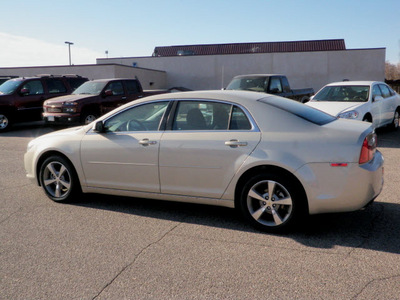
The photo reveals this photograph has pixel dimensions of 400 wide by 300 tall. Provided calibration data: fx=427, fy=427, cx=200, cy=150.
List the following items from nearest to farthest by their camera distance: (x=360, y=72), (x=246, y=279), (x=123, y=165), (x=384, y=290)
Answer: (x=384, y=290) < (x=246, y=279) < (x=123, y=165) < (x=360, y=72)

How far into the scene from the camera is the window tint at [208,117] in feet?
15.5

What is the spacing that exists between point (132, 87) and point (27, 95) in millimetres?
3716

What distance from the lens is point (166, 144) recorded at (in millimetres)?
4918

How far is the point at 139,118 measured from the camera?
541 cm

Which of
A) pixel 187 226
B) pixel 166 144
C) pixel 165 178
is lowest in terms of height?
pixel 187 226

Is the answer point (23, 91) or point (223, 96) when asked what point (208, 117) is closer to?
point (223, 96)

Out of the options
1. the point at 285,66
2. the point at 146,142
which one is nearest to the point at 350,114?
the point at 146,142

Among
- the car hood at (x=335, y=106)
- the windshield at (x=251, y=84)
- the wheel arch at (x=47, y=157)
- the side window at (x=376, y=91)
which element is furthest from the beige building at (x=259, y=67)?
the wheel arch at (x=47, y=157)

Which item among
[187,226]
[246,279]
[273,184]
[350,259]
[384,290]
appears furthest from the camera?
[187,226]

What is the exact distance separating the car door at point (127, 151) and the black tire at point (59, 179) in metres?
0.27

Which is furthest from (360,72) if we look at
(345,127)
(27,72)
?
(345,127)

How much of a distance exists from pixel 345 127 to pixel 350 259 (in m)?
1.44

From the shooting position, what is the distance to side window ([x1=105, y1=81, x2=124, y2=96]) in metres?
14.8

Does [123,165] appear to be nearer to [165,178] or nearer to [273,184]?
[165,178]
